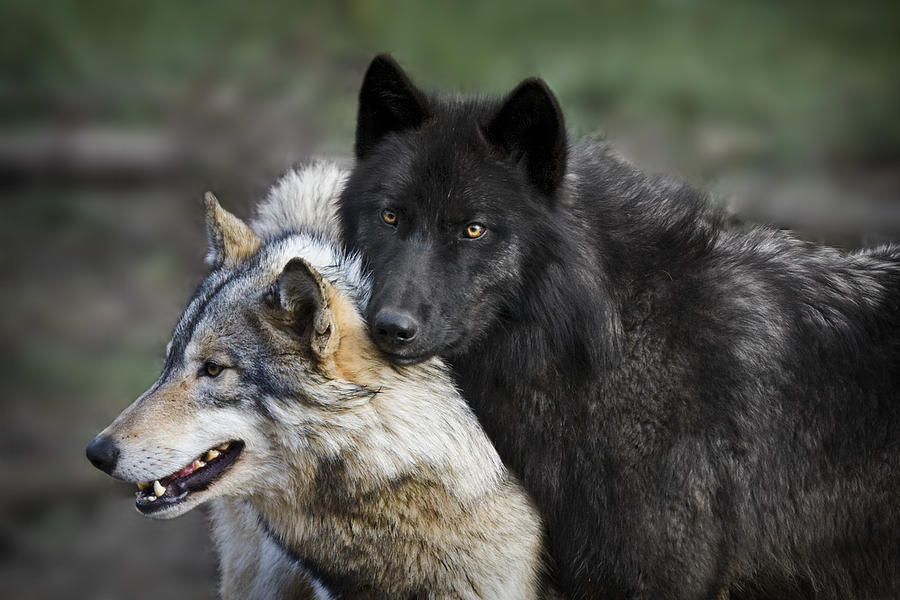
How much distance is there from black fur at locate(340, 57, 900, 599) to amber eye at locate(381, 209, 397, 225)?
1.2 inches

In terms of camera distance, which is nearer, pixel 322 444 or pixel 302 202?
pixel 322 444

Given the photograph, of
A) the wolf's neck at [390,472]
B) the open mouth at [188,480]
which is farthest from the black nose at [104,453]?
the wolf's neck at [390,472]

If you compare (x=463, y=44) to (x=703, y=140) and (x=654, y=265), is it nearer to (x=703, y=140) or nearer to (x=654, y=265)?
(x=703, y=140)

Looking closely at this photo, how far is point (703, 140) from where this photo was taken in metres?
12.3

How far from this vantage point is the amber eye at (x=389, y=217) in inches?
182

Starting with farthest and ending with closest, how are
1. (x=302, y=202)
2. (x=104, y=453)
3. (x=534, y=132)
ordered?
(x=302, y=202), (x=534, y=132), (x=104, y=453)

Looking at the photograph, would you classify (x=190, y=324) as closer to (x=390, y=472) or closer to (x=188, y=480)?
(x=188, y=480)

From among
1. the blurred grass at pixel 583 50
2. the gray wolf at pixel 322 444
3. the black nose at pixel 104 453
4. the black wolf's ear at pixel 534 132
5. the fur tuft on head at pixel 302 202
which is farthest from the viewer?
the blurred grass at pixel 583 50

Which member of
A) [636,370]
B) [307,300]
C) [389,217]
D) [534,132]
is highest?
[534,132]

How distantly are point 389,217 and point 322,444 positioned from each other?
99cm

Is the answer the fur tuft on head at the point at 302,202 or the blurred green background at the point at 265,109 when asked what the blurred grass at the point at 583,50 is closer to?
the blurred green background at the point at 265,109

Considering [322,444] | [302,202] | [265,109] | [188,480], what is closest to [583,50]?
[265,109]

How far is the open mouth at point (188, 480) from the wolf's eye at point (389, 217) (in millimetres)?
1088

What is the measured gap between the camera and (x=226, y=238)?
4.90 metres
